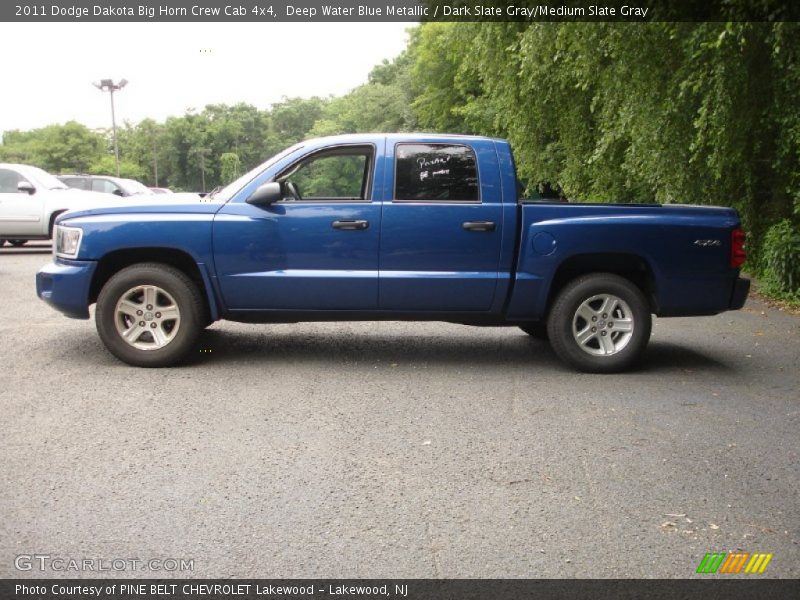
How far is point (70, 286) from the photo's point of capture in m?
6.88

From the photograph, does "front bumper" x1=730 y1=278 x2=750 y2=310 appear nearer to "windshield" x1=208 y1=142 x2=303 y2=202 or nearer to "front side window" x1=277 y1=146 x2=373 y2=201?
"front side window" x1=277 y1=146 x2=373 y2=201

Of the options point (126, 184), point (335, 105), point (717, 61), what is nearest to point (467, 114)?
point (126, 184)

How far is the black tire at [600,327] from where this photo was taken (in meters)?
6.96

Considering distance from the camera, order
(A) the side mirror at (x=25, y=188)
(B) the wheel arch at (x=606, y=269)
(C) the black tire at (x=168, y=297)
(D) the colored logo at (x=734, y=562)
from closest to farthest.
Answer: (D) the colored logo at (x=734, y=562) < (C) the black tire at (x=168, y=297) < (B) the wheel arch at (x=606, y=269) < (A) the side mirror at (x=25, y=188)

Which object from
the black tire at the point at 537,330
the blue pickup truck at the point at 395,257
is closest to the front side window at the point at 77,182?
the blue pickup truck at the point at 395,257

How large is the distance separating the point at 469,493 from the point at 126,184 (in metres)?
21.9

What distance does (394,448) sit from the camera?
16.1 ft

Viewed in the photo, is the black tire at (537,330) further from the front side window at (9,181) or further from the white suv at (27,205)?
the front side window at (9,181)

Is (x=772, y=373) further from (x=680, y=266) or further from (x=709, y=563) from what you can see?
(x=709, y=563)

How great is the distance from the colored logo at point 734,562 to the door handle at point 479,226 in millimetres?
3793

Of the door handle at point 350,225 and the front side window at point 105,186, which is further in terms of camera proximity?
the front side window at point 105,186

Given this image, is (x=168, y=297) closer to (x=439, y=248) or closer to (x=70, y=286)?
(x=70, y=286)

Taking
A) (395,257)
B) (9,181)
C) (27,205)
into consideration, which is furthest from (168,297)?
(9,181)

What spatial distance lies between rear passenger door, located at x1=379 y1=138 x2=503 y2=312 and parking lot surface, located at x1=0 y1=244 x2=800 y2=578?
64 cm
